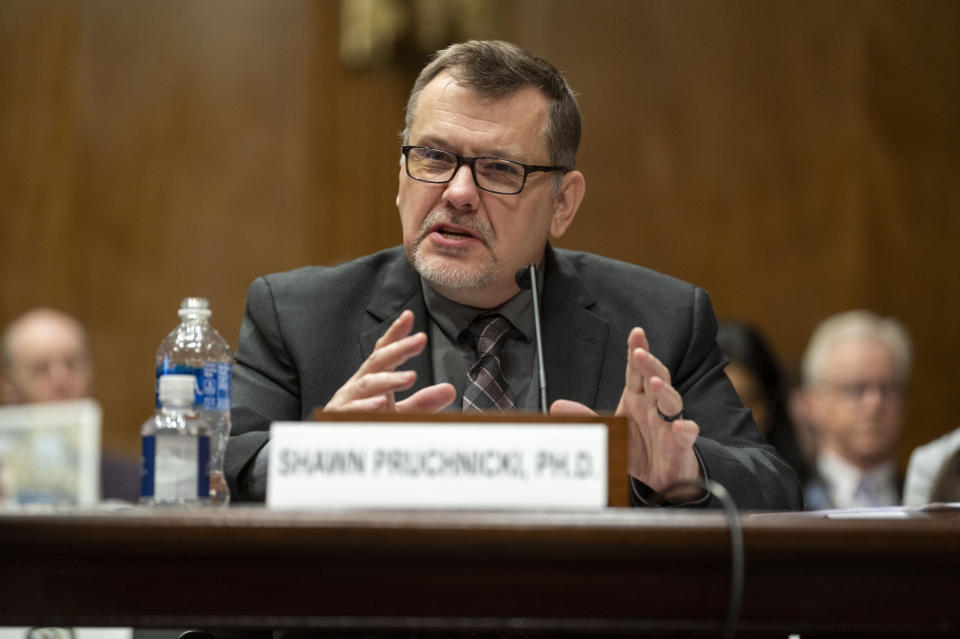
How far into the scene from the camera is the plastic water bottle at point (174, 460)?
168cm

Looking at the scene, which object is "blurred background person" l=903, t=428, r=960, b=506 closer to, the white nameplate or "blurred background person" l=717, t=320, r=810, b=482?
"blurred background person" l=717, t=320, r=810, b=482

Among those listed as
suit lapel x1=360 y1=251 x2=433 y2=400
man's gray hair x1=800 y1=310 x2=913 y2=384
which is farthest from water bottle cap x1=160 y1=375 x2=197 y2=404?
man's gray hair x1=800 y1=310 x2=913 y2=384

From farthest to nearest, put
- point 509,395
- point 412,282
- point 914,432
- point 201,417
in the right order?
point 914,432, point 412,282, point 509,395, point 201,417

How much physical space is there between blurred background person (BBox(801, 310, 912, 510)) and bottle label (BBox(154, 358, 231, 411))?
10.4 feet

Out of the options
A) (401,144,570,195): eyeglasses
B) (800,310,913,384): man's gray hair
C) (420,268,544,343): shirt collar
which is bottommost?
(420,268,544,343): shirt collar

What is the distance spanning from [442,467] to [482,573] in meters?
0.13

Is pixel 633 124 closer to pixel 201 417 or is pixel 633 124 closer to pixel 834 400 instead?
pixel 834 400

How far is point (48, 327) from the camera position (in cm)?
489

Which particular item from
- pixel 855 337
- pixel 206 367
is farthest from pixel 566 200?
pixel 855 337

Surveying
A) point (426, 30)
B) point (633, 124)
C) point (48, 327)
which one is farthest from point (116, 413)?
point (633, 124)

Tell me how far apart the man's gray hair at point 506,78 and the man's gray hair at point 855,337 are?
2.45 m

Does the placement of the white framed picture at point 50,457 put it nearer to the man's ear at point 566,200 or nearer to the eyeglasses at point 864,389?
the man's ear at point 566,200

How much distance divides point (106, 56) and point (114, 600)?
14.0 feet

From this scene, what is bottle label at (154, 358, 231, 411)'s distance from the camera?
1828 millimetres
